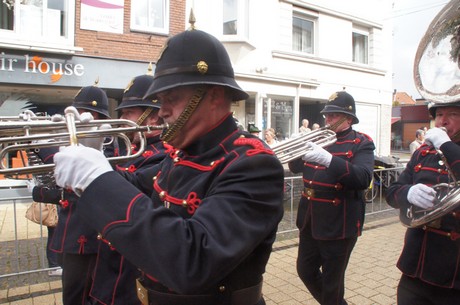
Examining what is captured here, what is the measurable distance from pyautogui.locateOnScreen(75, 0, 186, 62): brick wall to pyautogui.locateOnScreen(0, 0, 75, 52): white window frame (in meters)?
0.17

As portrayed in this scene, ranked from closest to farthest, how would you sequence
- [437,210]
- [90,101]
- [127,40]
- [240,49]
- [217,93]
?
1. [217,93]
2. [437,210]
3. [90,101]
4. [127,40]
5. [240,49]

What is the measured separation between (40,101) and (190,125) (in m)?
9.40

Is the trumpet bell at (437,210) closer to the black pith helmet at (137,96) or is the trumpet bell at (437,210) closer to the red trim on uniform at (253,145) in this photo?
the red trim on uniform at (253,145)

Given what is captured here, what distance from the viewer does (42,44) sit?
9000 millimetres

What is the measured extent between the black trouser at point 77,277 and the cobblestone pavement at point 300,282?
147 cm

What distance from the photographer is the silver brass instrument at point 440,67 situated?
2.46 m

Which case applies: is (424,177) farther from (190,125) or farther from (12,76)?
(12,76)

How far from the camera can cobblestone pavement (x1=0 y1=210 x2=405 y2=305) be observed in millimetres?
4270

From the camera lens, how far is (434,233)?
274 cm

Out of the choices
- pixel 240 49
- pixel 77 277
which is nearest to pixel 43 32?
pixel 240 49

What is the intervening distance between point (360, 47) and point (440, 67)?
549 inches

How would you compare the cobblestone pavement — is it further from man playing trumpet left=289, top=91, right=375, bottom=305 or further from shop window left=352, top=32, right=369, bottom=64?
shop window left=352, top=32, right=369, bottom=64

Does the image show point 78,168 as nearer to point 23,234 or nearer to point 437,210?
point 437,210

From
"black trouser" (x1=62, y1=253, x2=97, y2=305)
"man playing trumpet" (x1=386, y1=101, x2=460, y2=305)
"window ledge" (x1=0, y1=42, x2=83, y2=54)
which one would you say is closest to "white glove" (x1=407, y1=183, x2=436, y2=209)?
"man playing trumpet" (x1=386, y1=101, x2=460, y2=305)
